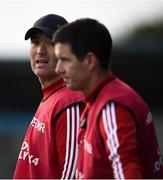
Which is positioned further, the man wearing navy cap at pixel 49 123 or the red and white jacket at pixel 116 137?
the man wearing navy cap at pixel 49 123

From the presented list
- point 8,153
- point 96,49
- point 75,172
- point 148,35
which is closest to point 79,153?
point 75,172

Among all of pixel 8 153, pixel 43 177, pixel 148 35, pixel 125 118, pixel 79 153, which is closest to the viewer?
pixel 125 118

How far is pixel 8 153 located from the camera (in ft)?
47.7

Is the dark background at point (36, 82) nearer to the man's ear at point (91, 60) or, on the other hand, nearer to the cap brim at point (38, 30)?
the cap brim at point (38, 30)

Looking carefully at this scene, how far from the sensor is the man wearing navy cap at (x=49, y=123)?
536 centimetres

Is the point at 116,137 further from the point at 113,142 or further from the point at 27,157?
the point at 27,157

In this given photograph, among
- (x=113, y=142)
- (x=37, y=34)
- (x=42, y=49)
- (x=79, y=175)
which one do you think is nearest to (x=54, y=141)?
(x=79, y=175)

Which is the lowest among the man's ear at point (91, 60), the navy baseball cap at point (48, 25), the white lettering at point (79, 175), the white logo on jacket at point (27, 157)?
the white logo on jacket at point (27, 157)

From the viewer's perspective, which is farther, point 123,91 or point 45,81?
point 45,81

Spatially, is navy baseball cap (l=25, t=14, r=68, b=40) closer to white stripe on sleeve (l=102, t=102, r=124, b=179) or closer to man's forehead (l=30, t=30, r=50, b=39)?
man's forehead (l=30, t=30, r=50, b=39)

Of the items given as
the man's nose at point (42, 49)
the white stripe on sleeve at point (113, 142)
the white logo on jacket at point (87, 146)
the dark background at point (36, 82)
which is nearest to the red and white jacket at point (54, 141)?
the man's nose at point (42, 49)

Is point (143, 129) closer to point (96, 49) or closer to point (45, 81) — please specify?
point (96, 49)

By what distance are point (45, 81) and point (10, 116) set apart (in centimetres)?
938

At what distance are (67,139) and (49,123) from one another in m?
0.17
